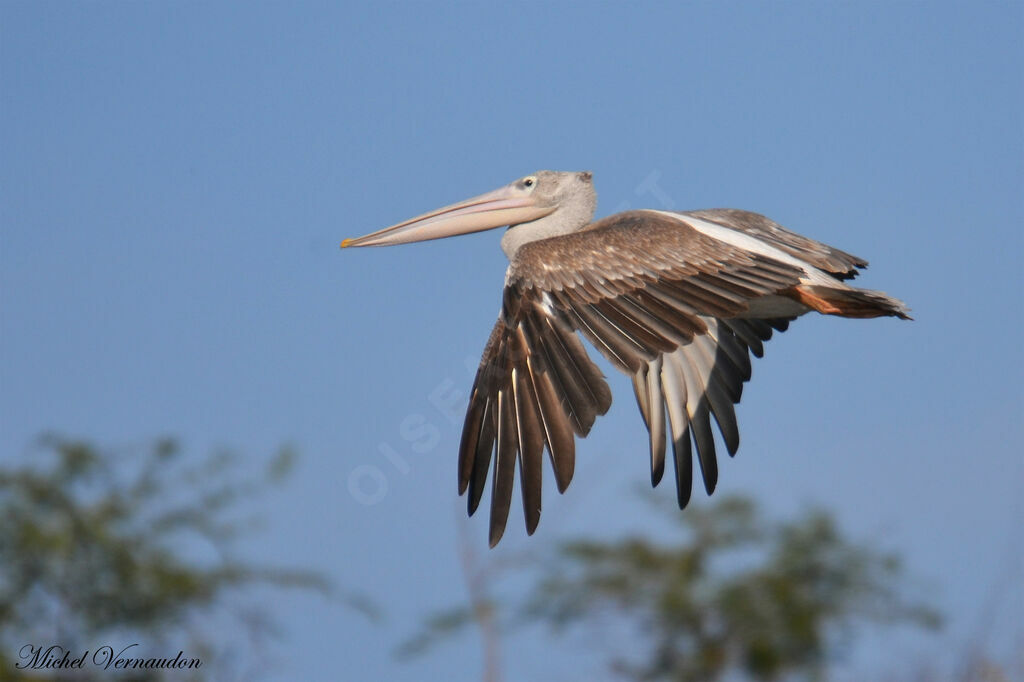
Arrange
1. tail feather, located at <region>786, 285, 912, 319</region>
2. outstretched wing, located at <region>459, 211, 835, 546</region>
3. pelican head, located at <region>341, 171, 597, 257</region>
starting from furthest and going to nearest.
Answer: pelican head, located at <region>341, 171, 597, 257</region>, tail feather, located at <region>786, 285, 912, 319</region>, outstretched wing, located at <region>459, 211, 835, 546</region>

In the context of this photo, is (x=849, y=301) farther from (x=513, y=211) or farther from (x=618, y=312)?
(x=513, y=211)

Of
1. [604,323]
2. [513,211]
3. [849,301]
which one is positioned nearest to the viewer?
[604,323]

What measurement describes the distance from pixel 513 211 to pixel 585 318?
2242 mm

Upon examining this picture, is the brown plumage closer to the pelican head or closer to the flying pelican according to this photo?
the flying pelican

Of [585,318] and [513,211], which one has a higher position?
[513,211]

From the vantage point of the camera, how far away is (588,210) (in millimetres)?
9445

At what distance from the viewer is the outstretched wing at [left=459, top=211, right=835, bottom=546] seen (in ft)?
23.2

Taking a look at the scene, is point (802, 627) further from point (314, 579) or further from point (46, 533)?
point (46, 533)

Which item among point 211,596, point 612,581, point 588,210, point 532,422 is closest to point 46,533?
point 211,596

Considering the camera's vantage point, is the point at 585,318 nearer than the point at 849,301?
Yes

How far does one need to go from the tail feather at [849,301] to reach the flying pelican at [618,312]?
1 centimetres

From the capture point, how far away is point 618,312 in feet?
24.3

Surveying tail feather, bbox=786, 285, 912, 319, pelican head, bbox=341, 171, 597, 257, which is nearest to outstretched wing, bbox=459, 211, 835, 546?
tail feather, bbox=786, 285, 912, 319

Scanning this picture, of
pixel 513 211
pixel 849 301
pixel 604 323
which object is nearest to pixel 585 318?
pixel 604 323
